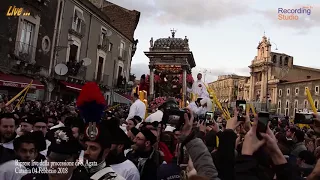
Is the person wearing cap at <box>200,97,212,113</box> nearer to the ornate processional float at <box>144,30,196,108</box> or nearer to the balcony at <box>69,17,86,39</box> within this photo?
→ the ornate processional float at <box>144,30,196,108</box>

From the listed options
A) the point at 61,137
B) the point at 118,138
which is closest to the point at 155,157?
the point at 118,138

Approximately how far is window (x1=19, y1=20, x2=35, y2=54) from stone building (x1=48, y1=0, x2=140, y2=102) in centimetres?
238

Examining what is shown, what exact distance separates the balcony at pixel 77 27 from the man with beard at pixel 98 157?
2103 centimetres

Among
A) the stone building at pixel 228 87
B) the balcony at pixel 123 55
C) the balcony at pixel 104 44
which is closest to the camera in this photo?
the balcony at pixel 104 44

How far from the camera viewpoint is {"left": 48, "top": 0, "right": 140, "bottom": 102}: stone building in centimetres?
2262

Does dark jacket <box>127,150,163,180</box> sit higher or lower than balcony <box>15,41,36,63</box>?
lower

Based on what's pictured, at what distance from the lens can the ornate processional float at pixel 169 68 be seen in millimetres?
22006

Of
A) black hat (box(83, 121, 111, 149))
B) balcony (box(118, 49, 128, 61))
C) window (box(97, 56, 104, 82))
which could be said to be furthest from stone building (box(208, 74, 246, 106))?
black hat (box(83, 121, 111, 149))

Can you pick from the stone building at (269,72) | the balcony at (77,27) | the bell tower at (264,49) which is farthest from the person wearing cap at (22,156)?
the bell tower at (264,49)

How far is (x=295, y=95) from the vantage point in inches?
3044

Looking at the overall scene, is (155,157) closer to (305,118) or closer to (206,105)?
(305,118)

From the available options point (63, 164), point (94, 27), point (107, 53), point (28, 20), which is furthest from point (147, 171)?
point (107, 53)

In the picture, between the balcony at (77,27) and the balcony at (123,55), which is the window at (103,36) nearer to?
the balcony at (77,27)

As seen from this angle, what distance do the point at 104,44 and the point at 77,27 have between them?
4.76 m
